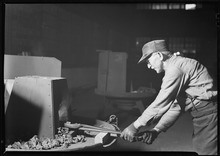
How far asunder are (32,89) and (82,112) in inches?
19.7

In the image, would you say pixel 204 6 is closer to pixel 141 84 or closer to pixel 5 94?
pixel 141 84

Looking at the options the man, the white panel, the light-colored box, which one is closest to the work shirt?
the man

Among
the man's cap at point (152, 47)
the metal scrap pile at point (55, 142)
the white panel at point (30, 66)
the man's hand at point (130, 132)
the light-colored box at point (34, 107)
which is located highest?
the man's cap at point (152, 47)

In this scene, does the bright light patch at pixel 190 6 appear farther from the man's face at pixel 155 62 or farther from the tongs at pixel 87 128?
the tongs at pixel 87 128

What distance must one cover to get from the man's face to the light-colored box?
2.62 ft

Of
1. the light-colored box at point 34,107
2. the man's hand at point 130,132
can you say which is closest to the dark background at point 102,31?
the light-colored box at point 34,107

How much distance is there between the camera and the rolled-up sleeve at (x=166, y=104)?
244 cm

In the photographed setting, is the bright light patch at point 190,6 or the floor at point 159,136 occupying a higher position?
the bright light patch at point 190,6

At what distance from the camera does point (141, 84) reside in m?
2.48

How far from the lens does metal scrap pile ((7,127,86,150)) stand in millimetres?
2418

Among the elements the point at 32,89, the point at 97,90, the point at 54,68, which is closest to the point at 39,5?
the point at 54,68

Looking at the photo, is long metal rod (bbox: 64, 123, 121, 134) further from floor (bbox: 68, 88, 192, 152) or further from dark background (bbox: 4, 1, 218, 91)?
dark background (bbox: 4, 1, 218, 91)

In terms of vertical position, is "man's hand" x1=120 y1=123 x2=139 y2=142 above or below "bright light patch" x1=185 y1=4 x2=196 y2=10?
below

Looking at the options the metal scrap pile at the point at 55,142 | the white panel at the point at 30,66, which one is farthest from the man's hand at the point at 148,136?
the white panel at the point at 30,66
